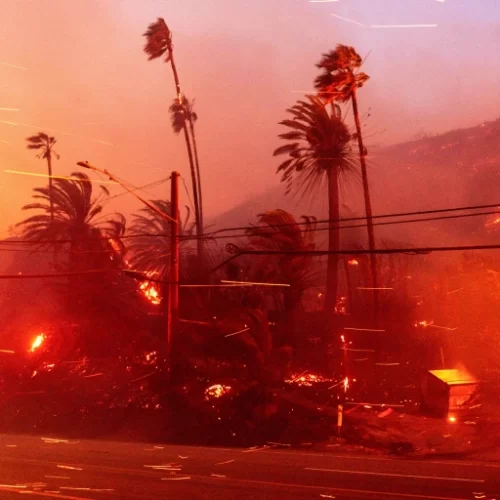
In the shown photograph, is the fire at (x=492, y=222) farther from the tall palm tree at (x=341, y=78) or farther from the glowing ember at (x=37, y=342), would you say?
the glowing ember at (x=37, y=342)

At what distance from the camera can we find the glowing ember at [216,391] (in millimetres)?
24531

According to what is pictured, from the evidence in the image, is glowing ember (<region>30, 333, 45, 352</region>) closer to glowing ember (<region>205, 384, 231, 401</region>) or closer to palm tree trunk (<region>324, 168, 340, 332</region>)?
glowing ember (<region>205, 384, 231, 401</region>)

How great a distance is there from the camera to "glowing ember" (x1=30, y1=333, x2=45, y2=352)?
32.0 metres

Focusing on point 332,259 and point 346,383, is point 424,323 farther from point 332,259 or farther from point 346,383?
point 346,383

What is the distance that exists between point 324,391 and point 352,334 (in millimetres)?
8020

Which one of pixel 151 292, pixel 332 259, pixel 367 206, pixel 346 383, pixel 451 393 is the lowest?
pixel 451 393

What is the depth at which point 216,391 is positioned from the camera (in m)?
24.7

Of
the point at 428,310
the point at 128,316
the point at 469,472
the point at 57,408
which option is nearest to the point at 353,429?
the point at 469,472

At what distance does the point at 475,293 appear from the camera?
39.3 m

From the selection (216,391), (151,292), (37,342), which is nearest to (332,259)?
(151,292)

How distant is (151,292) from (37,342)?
9550 mm

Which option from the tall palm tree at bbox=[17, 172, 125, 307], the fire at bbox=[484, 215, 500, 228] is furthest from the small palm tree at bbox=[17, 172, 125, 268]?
the fire at bbox=[484, 215, 500, 228]

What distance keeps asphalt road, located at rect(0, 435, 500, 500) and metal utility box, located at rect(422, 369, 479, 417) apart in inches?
271

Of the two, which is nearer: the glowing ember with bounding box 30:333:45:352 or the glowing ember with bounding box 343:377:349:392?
the glowing ember with bounding box 343:377:349:392
